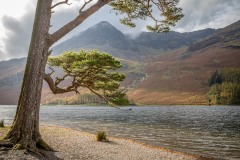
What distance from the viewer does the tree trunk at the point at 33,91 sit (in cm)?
1147

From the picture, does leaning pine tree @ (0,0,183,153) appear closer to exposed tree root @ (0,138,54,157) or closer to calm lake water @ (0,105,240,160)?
exposed tree root @ (0,138,54,157)

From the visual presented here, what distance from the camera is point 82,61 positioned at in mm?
17359

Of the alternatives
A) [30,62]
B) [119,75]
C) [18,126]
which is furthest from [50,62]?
[18,126]

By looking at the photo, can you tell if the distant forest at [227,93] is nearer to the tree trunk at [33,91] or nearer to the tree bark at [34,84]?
the tree bark at [34,84]

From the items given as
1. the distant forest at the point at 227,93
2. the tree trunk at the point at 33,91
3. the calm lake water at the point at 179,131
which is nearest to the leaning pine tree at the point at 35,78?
the tree trunk at the point at 33,91

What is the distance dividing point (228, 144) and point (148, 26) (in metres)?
15.2

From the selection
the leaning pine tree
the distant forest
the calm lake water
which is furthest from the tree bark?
the distant forest

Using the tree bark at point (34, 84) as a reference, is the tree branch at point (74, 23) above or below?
above

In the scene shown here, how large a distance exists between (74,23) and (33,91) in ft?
13.6

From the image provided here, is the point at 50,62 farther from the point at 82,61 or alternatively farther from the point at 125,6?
the point at 125,6

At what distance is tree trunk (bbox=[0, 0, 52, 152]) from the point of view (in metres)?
11.5

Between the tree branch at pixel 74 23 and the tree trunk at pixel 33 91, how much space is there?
1.27 ft

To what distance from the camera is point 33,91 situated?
38.4ft

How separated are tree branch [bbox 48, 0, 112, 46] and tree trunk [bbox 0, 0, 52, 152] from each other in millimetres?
388
